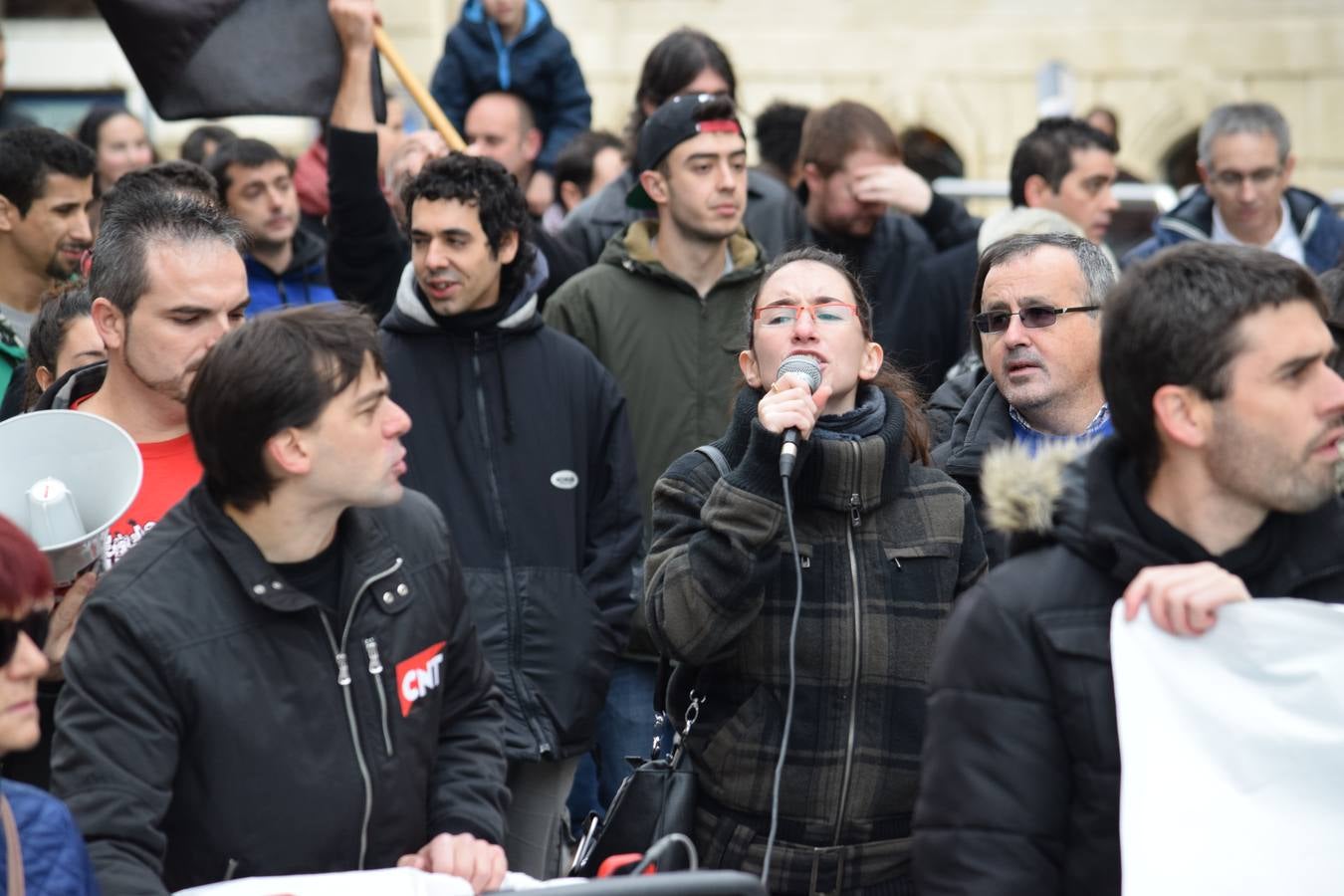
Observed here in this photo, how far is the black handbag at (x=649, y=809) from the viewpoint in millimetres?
3920

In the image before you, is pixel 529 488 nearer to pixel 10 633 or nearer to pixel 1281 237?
pixel 10 633

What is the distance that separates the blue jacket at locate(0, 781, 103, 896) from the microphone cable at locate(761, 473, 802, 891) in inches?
52.6

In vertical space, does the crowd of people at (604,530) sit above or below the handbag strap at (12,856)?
above

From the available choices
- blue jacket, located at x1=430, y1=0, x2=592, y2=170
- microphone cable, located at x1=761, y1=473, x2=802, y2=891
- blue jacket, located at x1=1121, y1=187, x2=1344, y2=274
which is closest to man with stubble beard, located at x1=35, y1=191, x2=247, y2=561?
microphone cable, located at x1=761, y1=473, x2=802, y2=891

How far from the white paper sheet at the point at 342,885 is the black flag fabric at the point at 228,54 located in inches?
131

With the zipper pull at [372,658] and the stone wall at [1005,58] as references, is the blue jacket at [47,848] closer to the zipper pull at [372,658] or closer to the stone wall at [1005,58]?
the zipper pull at [372,658]

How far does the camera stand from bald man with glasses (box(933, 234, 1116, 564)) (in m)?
4.72

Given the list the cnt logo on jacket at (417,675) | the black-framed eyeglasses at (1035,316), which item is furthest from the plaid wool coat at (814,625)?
the black-framed eyeglasses at (1035,316)

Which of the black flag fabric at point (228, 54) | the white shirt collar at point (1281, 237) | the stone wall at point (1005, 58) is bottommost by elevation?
the white shirt collar at point (1281, 237)

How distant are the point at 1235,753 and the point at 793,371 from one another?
1.39 metres

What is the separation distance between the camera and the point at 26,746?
3.18 metres

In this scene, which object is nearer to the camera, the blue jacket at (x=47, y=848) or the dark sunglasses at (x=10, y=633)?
the blue jacket at (x=47, y=848)

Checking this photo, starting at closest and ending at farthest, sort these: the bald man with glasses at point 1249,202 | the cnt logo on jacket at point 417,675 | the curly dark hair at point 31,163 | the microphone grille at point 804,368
A: the cnt logo on jacket at point 417,675, the microphone grille at point 804,368, the curly dark hair at point 31,163, the bald man with glasses at point 1249,202

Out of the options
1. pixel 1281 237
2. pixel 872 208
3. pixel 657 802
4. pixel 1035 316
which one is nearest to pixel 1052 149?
pixel 872 208
